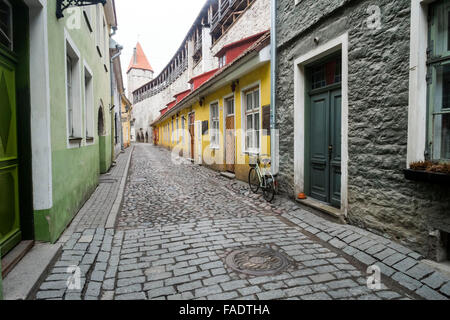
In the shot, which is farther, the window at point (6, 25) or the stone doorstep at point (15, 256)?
the window at point (6, 25)

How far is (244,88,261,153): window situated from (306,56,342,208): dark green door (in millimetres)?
2464

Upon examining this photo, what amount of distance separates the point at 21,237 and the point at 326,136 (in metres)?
5.01

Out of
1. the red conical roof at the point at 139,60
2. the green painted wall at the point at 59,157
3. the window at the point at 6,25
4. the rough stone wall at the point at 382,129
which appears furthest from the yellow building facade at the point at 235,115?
the red conical roof at the point at 139,60

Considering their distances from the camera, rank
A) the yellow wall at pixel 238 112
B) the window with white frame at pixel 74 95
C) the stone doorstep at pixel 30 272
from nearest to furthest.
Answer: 1. the stone doorstep at pixel 30 272
2. the window with white frame at pixel 74 95
3. the yellow wall at pixel 238 112

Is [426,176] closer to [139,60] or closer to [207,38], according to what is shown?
[207,38]

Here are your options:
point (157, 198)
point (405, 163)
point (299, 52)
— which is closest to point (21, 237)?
point (157, 198)

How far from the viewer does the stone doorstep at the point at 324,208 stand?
16.5 feet

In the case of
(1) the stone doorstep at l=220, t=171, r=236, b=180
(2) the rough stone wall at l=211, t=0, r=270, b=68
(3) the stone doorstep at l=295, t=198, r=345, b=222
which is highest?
(2) the rough stone wall at l=211, t=0, r=270, b=68

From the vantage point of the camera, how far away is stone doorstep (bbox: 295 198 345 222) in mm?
5030

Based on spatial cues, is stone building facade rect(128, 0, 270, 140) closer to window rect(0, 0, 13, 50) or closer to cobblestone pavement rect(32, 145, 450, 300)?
cobblestone pavement rect(32, 145, 450, 300)

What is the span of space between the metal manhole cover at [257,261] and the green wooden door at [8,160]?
7.85 feet

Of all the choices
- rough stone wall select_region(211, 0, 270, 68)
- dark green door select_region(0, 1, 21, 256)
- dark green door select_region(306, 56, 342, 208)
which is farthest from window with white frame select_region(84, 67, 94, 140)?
rough stone wall select_region(211, 0, 270, 68)

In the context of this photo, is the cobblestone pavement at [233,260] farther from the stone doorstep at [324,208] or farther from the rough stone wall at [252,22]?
the rough stone wall at [252,22]

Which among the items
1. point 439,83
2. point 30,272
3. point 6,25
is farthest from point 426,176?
point 6,25
